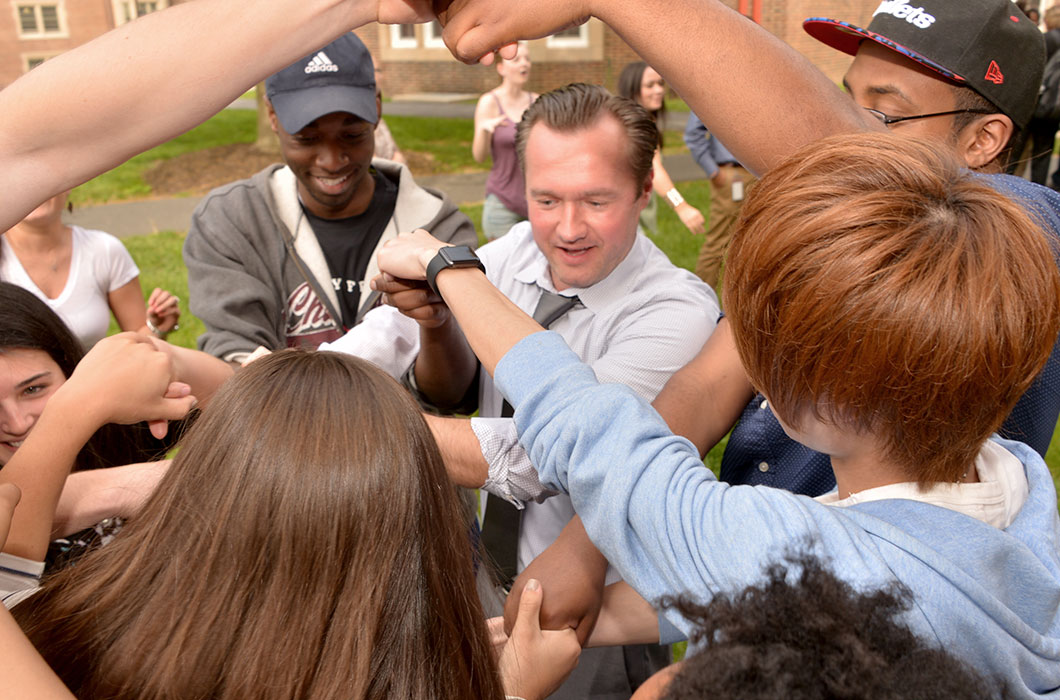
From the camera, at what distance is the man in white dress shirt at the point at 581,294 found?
2084 millimetres

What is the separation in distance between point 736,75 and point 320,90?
71.8 inches

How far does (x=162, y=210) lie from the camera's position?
11750 millimetres

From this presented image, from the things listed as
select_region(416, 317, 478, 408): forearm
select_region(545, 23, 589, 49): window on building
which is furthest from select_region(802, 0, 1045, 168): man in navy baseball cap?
select_region(545, 23, 589, 49): window on building

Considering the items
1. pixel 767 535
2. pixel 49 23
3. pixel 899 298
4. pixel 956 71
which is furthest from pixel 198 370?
pixel 49 23

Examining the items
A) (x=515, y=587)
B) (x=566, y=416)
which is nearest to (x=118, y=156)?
(x=566, y=416)

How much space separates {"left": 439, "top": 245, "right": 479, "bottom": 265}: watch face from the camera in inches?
65.0

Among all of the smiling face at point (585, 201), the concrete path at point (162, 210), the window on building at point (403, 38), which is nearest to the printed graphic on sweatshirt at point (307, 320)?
the smiling face at point (585, 201)

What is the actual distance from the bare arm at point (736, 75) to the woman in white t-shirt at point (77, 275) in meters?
2.77

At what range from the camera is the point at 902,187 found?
1.17 m

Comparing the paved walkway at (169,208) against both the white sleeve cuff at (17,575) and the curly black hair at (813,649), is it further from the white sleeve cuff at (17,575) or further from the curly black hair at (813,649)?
the curly black hair at (813,649)

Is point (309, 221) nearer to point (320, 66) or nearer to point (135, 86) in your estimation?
point (320, 66)

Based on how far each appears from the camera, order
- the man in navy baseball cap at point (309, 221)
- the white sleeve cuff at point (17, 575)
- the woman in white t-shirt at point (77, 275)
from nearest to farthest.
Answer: the white sleeve cuff at point (17, 575) → the man in navy baseball cap at point (309, 221) → the woman in white t-shirt at point (77, 275)

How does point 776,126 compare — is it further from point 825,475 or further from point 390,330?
point 390,330

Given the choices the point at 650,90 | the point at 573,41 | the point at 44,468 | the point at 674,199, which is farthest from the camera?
the point at 573,41
